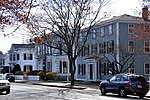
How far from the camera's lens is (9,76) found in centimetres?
5750

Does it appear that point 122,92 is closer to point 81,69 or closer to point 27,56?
point 81,69

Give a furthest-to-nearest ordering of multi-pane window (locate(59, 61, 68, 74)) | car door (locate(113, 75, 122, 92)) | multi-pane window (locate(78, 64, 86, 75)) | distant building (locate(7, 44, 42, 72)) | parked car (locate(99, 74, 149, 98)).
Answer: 1. distant building (locate(7, 44, 42, 72))
2. multi-pane window (locate(59, 61, 68, 74))
3. multi-pane window (locate(78, 64, 86, 75))
4. car door (locate(113, 75, 122, 92))
5. parked car (locate(99, 74, 149, 98))

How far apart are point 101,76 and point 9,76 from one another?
14950mm

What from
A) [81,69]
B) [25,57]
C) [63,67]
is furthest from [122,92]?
[25,57]

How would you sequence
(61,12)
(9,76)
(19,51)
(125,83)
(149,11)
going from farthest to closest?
(19,51) → (9,76) → (61,12) → (149,11) → (125,83)

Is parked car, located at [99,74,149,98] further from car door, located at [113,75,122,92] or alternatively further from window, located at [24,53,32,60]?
window, located at [24,53,32,60]

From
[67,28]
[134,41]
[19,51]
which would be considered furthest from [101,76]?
[19,51]

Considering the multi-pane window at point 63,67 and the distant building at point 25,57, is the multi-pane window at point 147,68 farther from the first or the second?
the distant building at point 25,57

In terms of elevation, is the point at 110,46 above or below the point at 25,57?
above

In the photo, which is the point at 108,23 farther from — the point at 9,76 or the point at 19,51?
the point at 19,51

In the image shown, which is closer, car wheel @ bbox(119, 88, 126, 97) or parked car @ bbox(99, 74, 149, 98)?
parked car @ bbox(99, 74, 149, 98)

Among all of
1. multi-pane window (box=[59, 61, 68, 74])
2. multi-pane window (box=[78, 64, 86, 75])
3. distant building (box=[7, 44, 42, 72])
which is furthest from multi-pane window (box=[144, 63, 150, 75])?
distant building (box=[7, 44, 42, 72])

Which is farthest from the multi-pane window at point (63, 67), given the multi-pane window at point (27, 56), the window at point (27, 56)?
the window at point (27, 56)

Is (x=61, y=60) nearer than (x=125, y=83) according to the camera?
No
